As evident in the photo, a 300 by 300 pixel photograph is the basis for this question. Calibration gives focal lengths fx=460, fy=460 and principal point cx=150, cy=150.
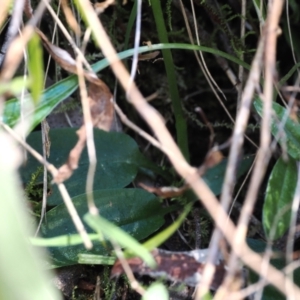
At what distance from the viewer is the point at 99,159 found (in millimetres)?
907

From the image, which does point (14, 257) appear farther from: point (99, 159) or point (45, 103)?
point (99, 159)

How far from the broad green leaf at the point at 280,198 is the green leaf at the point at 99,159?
1.04 ft

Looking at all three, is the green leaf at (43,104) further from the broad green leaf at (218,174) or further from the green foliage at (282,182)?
the broad green leaf at (218,174)

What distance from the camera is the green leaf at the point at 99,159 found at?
85cm

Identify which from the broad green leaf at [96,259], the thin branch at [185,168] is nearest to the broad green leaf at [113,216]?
the broad green leaf at [96,259]

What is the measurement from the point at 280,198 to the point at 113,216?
0.28 m

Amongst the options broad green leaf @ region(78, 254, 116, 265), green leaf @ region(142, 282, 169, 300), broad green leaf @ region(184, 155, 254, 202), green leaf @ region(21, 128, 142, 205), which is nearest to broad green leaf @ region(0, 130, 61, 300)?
green leaf @ region(142, 282, 169, 300)

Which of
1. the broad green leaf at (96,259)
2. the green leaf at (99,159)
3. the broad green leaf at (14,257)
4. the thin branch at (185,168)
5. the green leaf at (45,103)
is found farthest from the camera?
the green leaf at (99,159)

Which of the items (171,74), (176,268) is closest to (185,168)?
(176,268)

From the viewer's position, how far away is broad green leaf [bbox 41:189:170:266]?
71cm

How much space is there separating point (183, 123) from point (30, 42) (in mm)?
438

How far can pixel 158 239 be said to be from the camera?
46 centimetres

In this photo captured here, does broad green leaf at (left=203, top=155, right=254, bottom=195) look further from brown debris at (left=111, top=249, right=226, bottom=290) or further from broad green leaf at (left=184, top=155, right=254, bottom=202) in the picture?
brown debris at (left=111, top=249, right=226, bottom=290)

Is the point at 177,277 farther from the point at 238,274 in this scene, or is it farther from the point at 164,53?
the point at 164,53
